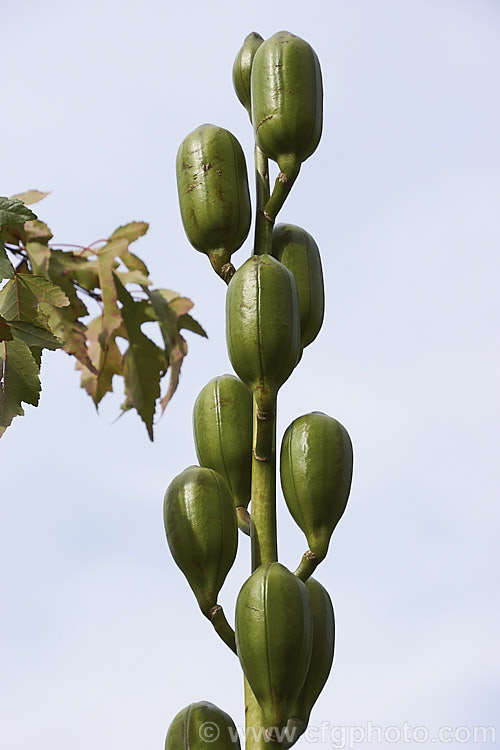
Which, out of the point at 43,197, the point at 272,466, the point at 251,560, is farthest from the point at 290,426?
the point at 43,197

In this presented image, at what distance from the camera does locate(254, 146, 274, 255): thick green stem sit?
6.77 ft

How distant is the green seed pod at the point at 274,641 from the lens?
1659 millimetres

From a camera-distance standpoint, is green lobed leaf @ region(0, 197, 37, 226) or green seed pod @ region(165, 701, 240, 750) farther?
green seed pod @ region(165, 701, 240, 750)

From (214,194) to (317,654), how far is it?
3.22 ft

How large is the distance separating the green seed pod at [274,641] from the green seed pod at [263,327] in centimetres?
36

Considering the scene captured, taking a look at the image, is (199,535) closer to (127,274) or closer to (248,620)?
(248,620)

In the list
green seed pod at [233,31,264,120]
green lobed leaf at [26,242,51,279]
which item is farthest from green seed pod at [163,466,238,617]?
green seed pod at [233,31,264,120]

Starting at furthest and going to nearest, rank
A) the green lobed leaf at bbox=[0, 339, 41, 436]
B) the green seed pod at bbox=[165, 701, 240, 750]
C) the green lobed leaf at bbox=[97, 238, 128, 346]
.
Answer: the green seed pod at bbox=[165, 701, 240, 750]
the green lobed leaf at bbox=[97, 238, 128, 346]
the green lobed leaf at bbox=[0, 339, 41, 436]

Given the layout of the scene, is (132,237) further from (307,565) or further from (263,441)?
(307,565)

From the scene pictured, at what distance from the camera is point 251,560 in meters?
1.91

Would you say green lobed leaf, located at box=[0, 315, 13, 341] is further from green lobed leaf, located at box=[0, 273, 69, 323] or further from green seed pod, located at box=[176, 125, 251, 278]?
green seed pod, located at box=[176, 125, 251, 278]

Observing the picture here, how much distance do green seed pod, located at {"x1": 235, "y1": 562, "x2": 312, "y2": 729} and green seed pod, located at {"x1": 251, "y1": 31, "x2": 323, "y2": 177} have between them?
920mm

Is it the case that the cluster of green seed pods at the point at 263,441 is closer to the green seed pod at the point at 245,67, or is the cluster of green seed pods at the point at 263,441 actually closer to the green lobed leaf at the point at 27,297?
the green seed pod at the point at 245,67

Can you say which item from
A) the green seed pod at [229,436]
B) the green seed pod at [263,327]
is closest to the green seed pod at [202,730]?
the green seed pod at [229,436]
